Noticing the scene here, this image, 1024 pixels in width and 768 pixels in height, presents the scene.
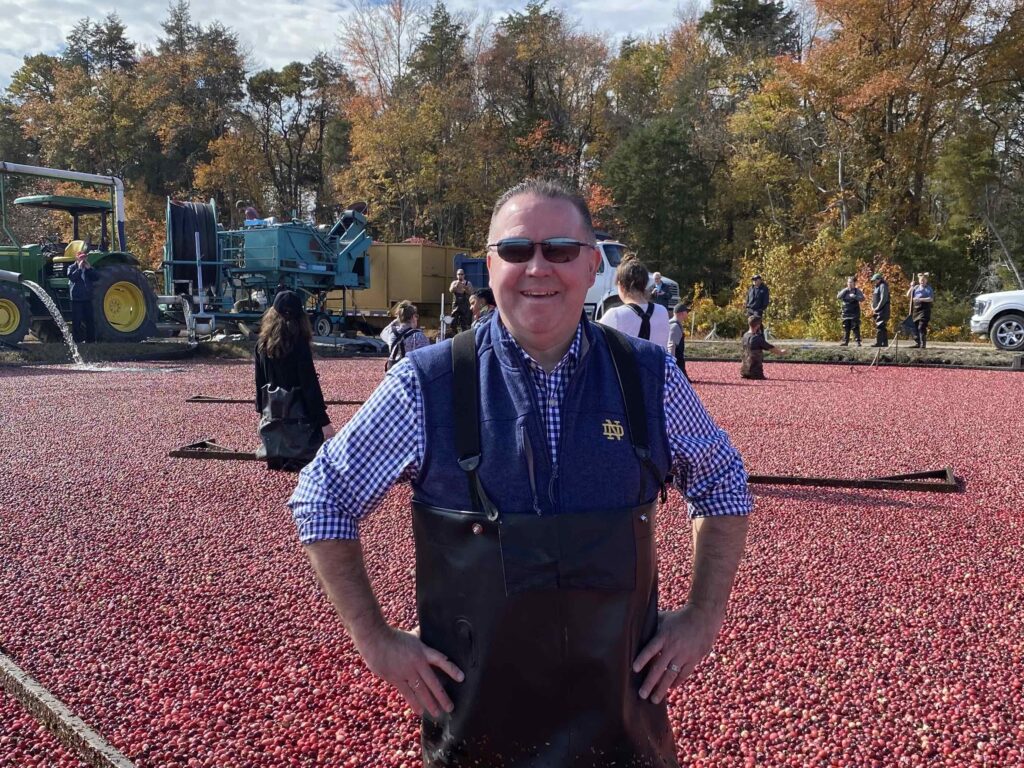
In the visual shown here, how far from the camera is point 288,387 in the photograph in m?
6.97

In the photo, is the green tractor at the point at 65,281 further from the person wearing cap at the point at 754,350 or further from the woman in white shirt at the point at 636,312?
the woman in white shirt at the point at 636,312

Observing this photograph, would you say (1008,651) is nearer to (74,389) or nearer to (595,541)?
(595,541)

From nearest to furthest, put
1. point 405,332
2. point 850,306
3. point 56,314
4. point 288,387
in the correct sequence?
point 288,387
point 405,332
point 56,314
point 850,306

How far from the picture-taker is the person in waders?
1629 mm

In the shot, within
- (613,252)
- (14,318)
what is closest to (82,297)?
(14,318)

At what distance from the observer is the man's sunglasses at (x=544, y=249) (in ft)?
5.92

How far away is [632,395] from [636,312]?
3.94m

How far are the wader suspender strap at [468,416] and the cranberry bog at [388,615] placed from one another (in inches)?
62.3

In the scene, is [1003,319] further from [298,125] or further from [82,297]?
[298,125]

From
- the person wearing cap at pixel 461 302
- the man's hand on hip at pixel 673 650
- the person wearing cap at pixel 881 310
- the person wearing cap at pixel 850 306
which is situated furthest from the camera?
the person wearing cap at pixel 850 306

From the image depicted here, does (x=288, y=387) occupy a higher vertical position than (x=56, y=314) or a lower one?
higher

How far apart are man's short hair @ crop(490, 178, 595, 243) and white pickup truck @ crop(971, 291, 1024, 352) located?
60.6 feet

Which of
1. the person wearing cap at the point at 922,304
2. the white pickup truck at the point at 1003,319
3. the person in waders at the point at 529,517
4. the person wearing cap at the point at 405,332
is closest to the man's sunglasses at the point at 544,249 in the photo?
the person in waders at the point at 529,517

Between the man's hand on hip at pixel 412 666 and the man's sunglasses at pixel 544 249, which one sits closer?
the man's hand on hip at pixel 412 666
